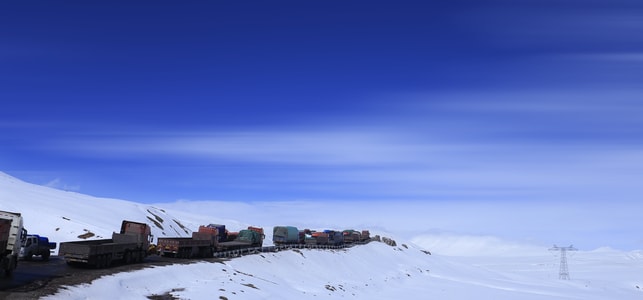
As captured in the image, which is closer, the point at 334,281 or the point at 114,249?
the point at 114,249

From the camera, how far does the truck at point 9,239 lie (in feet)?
88.1

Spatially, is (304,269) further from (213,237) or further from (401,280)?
(401,280)

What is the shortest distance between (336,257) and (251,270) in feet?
92.4

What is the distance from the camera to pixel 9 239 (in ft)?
90.2

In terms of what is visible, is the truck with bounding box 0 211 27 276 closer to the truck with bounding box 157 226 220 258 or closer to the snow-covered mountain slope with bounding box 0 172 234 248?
the truck with bounding box 157 226 220 258

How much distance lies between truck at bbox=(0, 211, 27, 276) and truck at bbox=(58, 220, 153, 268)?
283 inches

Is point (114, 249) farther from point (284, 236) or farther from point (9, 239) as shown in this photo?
point (284, 236)

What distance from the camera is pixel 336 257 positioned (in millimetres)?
77562

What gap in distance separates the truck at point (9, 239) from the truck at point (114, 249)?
Result: 7176 mm

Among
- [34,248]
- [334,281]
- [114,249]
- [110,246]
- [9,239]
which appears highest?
[9,239]

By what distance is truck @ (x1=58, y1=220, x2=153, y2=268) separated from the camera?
35844 mm

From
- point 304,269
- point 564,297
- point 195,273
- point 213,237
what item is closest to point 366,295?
point 304,269

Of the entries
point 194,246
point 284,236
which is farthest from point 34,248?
point 284,236

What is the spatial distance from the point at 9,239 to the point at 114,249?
497 inches
